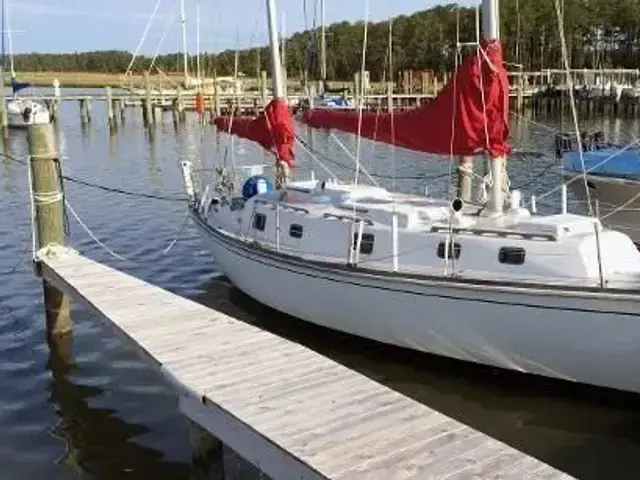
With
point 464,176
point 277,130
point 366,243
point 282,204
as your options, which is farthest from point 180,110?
point 366,243

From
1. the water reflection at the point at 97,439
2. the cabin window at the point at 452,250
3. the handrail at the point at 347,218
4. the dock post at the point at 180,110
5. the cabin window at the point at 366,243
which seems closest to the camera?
the water reflection at the point at 97,439

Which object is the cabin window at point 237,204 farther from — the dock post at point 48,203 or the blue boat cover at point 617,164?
the blue boat cover at point 617,164

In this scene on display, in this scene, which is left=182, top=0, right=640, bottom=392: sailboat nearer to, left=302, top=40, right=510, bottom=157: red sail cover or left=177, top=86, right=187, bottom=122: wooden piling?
left=302, top=40, right=510, bottom=157: red sail cover

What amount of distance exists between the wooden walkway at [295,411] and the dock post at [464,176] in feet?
19.1

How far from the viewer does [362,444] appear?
25.1ft

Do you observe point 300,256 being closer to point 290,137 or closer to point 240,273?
point 240,273

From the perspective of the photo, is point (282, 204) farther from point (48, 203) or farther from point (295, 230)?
point (48, 203)

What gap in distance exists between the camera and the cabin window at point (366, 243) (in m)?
13.6

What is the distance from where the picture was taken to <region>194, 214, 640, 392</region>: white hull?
1101 cm

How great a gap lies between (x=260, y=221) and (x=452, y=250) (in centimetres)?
481

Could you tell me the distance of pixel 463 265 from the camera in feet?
41.0

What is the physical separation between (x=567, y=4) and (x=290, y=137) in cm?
10203

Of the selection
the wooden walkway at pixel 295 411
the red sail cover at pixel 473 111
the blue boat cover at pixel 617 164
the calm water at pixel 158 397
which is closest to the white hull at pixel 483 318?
the calm water at pixel 158 397

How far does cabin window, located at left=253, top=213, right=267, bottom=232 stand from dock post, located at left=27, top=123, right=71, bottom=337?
3529mm
